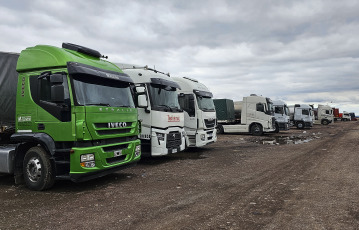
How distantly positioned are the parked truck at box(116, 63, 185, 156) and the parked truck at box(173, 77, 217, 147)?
202 cm

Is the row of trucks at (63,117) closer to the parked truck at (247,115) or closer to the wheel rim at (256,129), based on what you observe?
the parked truck at (247,115)

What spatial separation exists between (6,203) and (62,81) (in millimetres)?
2594

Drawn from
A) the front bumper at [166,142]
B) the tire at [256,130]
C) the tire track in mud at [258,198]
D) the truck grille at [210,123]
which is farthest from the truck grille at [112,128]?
the tire at [256,130]

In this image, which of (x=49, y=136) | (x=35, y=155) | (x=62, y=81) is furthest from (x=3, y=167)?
(x=62, y=81)

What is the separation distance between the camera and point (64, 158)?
19.2 feet

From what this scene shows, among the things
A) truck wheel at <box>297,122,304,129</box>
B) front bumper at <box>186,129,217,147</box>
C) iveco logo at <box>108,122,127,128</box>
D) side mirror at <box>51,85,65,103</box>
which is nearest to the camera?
side mirror at <box>51,85,65,103</box>

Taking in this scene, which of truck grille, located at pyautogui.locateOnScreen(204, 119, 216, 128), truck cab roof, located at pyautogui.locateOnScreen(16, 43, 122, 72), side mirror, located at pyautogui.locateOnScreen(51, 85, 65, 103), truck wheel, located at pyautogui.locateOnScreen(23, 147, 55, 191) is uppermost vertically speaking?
truck cab roof, located at pyautogui.locateOnScreen(16, 43, 122, 72)

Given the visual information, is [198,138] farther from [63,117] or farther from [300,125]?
[300,125]

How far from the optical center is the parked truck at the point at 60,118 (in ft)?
18.9

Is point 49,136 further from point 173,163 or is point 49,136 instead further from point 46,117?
point 173,163

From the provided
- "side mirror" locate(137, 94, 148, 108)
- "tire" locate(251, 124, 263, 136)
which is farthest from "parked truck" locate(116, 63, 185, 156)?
"tire" locate(251, 124, 263, 136)

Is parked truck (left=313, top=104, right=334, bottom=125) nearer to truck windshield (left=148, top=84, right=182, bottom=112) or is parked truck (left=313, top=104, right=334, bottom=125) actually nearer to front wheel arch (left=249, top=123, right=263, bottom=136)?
front wheel arch (left=249, top=123, right=263, bottom=136)

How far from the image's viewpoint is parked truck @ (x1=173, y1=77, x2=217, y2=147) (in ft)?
39.3

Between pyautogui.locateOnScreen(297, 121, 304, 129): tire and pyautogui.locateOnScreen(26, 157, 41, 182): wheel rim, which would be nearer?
pyautogui.locateOnScreen(26, 157, 41, 182): wheel rim
